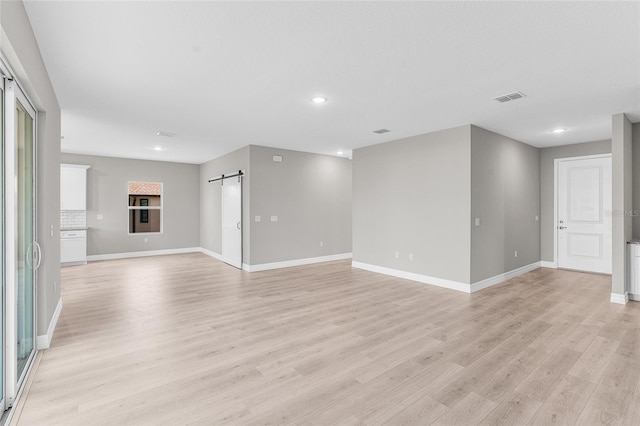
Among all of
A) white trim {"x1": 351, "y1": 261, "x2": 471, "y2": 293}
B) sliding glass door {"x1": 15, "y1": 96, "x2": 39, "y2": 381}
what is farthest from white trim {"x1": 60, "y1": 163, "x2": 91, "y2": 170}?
white trim {"x1": 351, "y1": 261, "x2": 471, "y2": 293}

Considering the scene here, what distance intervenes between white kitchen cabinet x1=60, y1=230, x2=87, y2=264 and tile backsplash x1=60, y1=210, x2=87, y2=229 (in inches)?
17.1

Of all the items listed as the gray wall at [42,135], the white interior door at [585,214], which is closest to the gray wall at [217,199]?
the gray wall at [42,135]

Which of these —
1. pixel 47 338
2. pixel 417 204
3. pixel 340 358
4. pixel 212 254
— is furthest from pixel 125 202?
pixel 340 358

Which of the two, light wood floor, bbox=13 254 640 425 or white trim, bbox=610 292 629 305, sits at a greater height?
white trim, bbox=610 292 629 305

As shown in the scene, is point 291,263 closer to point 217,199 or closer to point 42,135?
point 217,199

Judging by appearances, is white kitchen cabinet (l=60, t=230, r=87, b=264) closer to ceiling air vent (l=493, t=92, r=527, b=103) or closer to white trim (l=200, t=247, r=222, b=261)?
white trim (l=200, t=247, r=222, b=261)

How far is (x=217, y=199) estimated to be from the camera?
830cm

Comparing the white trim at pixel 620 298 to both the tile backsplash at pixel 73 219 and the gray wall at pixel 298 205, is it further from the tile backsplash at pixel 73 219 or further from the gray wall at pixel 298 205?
the tile backsplash at pixel 73 219

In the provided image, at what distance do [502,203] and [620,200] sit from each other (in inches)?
61.3

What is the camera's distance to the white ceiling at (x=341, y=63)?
2.13 m

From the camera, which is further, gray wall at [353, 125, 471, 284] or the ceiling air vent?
gray wall at [353, 125, 471, 284]

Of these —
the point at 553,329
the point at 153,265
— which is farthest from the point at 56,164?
the point at 553,329

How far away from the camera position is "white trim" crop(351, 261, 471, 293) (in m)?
4.95

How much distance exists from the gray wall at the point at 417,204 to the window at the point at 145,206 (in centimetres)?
575
